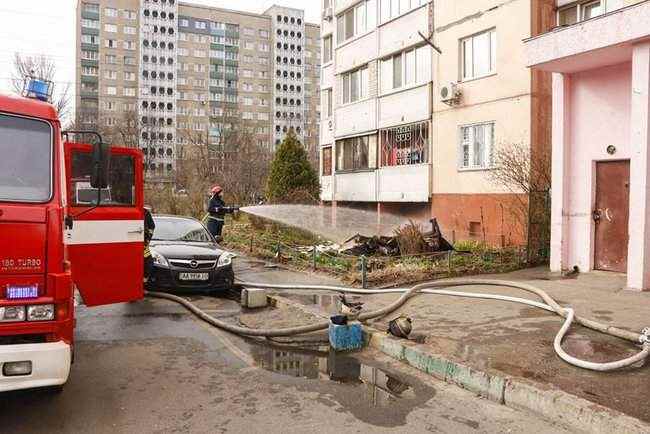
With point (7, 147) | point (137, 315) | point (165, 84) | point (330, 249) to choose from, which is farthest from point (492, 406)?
point (165, 84)

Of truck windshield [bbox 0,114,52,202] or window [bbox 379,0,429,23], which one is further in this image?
window [bbox 379,0,429,23]

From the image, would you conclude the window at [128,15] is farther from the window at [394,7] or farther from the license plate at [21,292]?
the license plate at [21,292]

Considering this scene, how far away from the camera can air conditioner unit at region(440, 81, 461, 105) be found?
1698cm

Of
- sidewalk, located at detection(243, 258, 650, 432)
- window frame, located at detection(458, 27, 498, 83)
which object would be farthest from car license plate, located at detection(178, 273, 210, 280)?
window frame, located at detection(458, 27, 498, 83)

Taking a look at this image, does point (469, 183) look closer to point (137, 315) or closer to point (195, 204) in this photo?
point (137, 315)

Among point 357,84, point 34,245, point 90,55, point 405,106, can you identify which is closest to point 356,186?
point 405,106

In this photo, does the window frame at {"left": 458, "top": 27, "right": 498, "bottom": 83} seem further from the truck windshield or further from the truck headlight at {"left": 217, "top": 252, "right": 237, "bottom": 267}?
the truck windshield

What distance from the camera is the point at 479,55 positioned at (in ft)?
55.0

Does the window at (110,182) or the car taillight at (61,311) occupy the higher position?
the window at (110,182)

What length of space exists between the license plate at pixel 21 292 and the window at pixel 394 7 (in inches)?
687

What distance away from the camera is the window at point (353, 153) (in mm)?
22109

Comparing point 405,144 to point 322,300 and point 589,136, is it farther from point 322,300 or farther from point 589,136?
point 322,300

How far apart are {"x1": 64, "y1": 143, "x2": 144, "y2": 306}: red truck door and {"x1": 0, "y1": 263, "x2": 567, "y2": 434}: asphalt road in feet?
2.53

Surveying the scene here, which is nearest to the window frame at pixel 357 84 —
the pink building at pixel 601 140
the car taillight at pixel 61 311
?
the pink building at pixel 601 140
